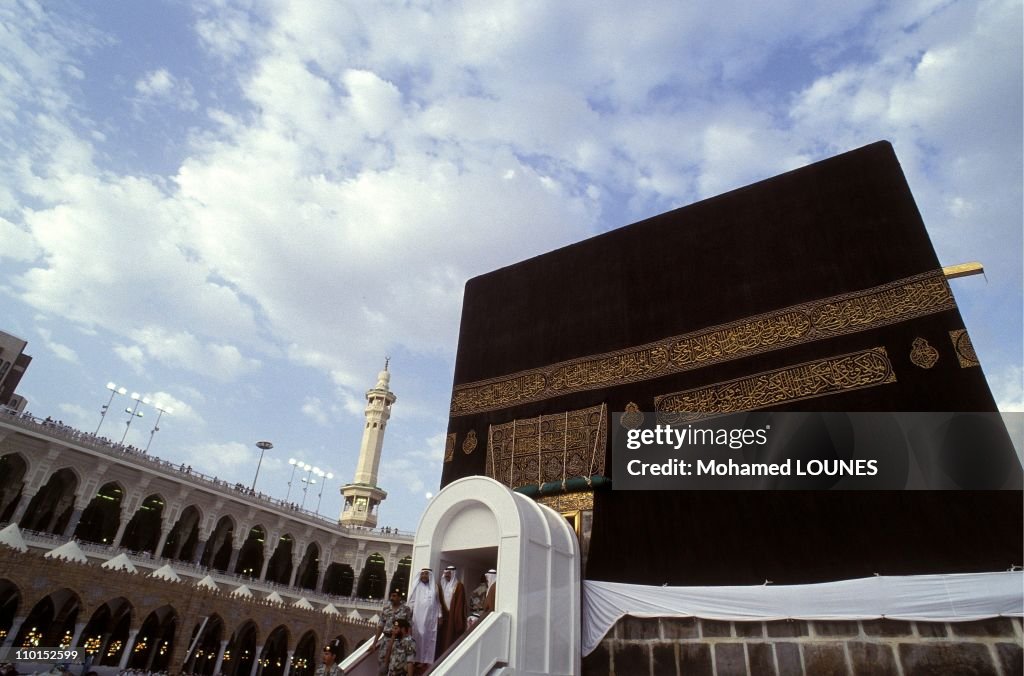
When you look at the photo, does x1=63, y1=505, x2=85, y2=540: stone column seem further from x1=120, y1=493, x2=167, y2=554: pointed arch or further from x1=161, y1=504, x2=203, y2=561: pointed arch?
x1=120, y1=493, x2=167, y2=554: pointed arch

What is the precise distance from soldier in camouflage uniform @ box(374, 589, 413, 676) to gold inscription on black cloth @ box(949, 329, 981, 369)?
375 cm

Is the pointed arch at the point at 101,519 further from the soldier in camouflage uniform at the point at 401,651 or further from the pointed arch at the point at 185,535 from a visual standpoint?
the soldier in camouflage uniform at the point at 401,651

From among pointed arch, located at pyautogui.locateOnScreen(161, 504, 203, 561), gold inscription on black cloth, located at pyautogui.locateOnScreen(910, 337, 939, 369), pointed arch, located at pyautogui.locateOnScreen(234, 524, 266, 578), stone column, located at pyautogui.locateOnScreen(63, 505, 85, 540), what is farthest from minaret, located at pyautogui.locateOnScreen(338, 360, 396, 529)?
gold inscription on black cloth, located at pyautogui.locateOnScreen(910, 337, 939, 369)

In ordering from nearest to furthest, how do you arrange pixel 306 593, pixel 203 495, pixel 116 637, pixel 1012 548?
pixel 1012 548 < pixel 116 637 < pixel 203 495 < pixel 306 593

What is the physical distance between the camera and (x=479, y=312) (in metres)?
6.73

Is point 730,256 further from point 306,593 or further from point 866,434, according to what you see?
point 306,593

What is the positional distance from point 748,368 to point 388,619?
3.10 m

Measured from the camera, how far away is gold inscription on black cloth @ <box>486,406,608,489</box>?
16.0 ft

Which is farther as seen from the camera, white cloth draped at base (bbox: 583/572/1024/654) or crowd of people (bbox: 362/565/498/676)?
crowd of people (bbox: 362/565/498/676)

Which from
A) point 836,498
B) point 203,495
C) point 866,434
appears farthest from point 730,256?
point 203,495

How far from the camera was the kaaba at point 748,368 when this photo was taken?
136 inches

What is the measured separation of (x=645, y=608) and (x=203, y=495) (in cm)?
1644

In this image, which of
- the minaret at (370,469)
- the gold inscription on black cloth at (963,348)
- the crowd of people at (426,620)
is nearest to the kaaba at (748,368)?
the gold inscription on black cloth at (963,348)

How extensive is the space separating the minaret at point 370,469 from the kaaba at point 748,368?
1951cm
